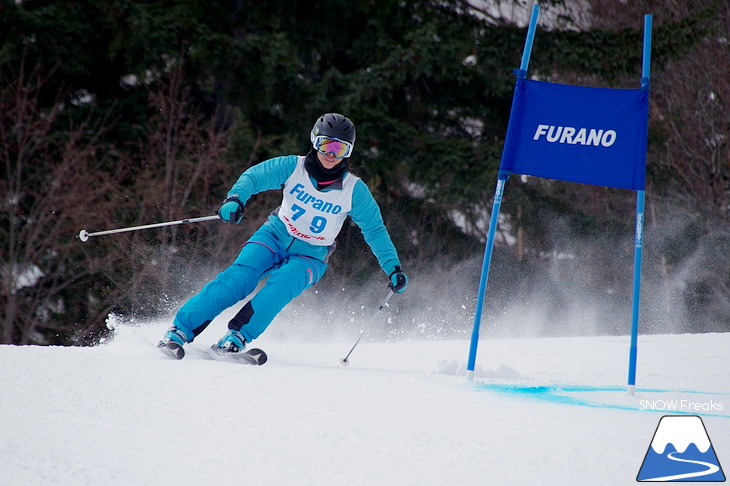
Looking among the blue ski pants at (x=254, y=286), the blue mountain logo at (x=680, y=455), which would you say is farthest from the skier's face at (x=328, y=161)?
the blue mountain logo at (x=680, y=455)

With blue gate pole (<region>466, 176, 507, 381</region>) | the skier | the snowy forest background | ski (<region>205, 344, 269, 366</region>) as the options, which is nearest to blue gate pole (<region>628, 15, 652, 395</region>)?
blue gate pole (<region>466, 176, 507, 381</region>)

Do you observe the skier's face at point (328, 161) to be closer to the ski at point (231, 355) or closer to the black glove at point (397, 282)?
the black glove at point (397, 282)

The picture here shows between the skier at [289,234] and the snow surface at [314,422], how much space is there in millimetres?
308

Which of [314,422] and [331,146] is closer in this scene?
[314,422]

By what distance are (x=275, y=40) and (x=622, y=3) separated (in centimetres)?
1054

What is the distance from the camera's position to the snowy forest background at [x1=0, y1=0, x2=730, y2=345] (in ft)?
40.3

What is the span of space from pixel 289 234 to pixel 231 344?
0.87 meters

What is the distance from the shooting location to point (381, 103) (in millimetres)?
13141

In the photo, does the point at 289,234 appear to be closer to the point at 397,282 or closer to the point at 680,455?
the point at 397,282

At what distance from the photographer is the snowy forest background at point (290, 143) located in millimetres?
12273

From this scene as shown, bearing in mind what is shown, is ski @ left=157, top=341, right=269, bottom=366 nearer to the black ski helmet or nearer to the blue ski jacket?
the blue ski jacket

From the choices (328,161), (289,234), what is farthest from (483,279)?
(289,234)

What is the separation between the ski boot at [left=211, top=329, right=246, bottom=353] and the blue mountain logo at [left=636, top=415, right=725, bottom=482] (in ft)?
8.60

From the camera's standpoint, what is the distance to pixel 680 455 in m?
2.34
